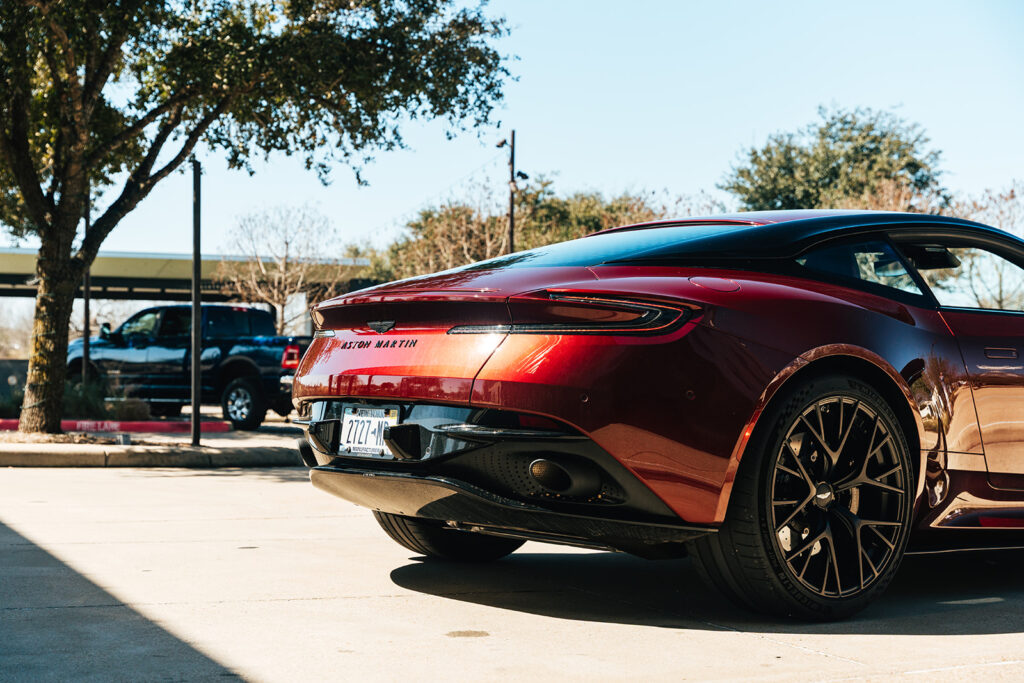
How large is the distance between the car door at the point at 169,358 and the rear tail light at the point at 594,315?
14.3 metres

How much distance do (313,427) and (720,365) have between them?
1.71 m

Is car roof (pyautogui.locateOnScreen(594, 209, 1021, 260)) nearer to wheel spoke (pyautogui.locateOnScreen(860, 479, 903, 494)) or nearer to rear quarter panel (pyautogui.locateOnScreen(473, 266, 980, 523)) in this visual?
rear quarter panel (pyautogui.locateOnScreen(473, 266, 980, 523))

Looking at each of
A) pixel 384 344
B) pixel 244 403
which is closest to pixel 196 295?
pixel 244 403

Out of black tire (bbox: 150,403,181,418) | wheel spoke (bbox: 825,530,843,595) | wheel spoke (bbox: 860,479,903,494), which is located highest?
wheel spoke (bbox: 860,479,903,494)

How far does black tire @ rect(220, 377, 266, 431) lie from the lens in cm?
1634

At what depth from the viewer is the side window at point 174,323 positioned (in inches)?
696

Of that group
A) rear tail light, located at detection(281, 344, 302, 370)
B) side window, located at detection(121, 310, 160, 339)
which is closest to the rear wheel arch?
rear tail light, located at detection(281, 344, 302, 370)

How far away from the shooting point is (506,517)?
3939 millimetres

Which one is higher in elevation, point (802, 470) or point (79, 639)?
point (802, 470)

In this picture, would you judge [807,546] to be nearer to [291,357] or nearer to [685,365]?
[685,365]

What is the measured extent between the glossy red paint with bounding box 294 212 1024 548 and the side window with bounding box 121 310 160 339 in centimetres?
1379

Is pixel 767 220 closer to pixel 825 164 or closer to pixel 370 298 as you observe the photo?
pixel 370 298

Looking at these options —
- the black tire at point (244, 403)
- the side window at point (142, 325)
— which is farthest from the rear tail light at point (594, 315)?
the side window at point (142, 325)

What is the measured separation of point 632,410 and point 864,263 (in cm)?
140
